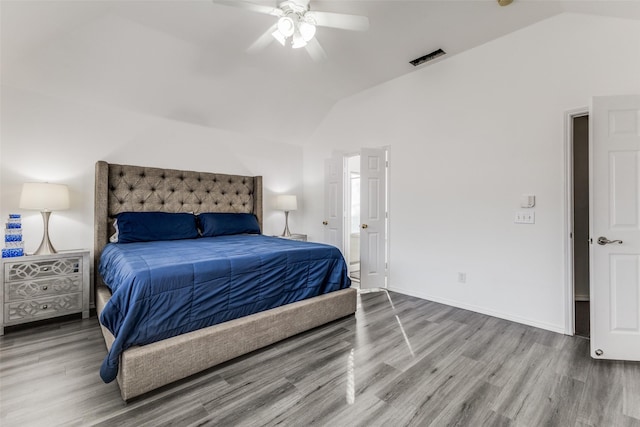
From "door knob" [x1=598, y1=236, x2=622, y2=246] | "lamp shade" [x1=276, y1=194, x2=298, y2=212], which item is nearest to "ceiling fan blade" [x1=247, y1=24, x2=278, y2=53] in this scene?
"lamp shade" [x1=276, y1=194, x2=298, y2=212]

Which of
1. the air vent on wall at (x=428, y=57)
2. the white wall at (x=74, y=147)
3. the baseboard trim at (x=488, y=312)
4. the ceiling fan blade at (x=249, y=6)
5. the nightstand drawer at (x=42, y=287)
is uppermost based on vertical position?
the air vent on wall at (x=428, y=57)

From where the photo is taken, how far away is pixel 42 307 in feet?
8.42

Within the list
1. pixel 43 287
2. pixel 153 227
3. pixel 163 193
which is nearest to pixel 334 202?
pixel 163 193

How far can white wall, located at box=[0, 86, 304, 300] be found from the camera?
274cm

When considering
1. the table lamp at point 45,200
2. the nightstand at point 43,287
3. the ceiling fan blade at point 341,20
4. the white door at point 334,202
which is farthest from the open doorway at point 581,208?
the table lamp at point 45,200

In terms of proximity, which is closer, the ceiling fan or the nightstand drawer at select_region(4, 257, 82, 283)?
the ceiling fan

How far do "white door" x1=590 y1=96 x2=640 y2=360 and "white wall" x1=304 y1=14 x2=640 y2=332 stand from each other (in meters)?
0.40

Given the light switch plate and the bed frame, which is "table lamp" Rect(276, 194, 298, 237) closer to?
the bed frame

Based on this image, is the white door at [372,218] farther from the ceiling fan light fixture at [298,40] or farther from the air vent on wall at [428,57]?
the ceiling fan light fixture at [298,40]

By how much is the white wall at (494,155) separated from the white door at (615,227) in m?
0.40

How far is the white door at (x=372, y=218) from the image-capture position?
149 inches

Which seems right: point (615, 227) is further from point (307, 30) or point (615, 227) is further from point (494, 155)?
point (307, 30)

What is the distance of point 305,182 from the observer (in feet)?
16.9

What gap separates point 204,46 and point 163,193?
5.83ft
